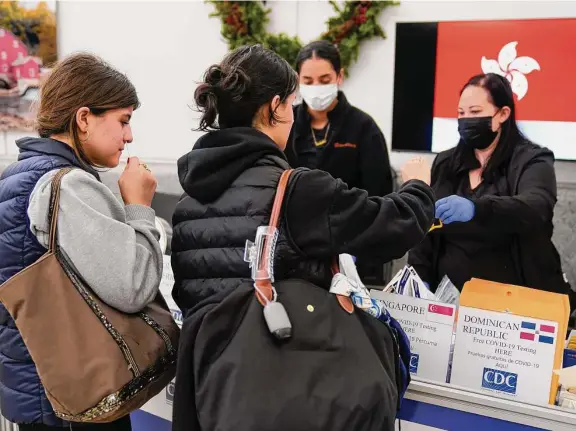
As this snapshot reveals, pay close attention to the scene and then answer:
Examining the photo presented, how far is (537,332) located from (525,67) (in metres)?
2.36

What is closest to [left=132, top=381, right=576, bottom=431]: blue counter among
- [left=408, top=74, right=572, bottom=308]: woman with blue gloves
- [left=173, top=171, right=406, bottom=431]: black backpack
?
[left=173, top=171, right=406, bottom=431]: black backpack

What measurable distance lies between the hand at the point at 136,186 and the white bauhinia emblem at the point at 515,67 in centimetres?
256

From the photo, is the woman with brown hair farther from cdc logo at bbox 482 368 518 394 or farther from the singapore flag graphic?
the singapore flag graphic

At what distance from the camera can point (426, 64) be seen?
3469 millimetres

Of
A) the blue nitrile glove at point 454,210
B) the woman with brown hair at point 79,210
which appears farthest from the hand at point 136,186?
the blue nitrile glove at point 454,210

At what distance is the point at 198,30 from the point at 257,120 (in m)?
3.21

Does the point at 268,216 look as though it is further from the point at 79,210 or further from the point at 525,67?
the point at 525,67

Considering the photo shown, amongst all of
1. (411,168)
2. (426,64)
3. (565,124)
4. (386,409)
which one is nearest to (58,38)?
(426,64)

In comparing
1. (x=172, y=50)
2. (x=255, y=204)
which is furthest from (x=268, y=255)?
(x=172, y=50)

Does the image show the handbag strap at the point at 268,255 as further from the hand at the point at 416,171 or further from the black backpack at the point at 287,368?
the hand at the point at 416,171

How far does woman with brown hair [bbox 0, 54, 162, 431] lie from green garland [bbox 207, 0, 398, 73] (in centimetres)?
233

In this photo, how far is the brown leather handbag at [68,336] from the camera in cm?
115

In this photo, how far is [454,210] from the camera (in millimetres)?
1792

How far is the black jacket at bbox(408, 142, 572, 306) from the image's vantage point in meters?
1.87
